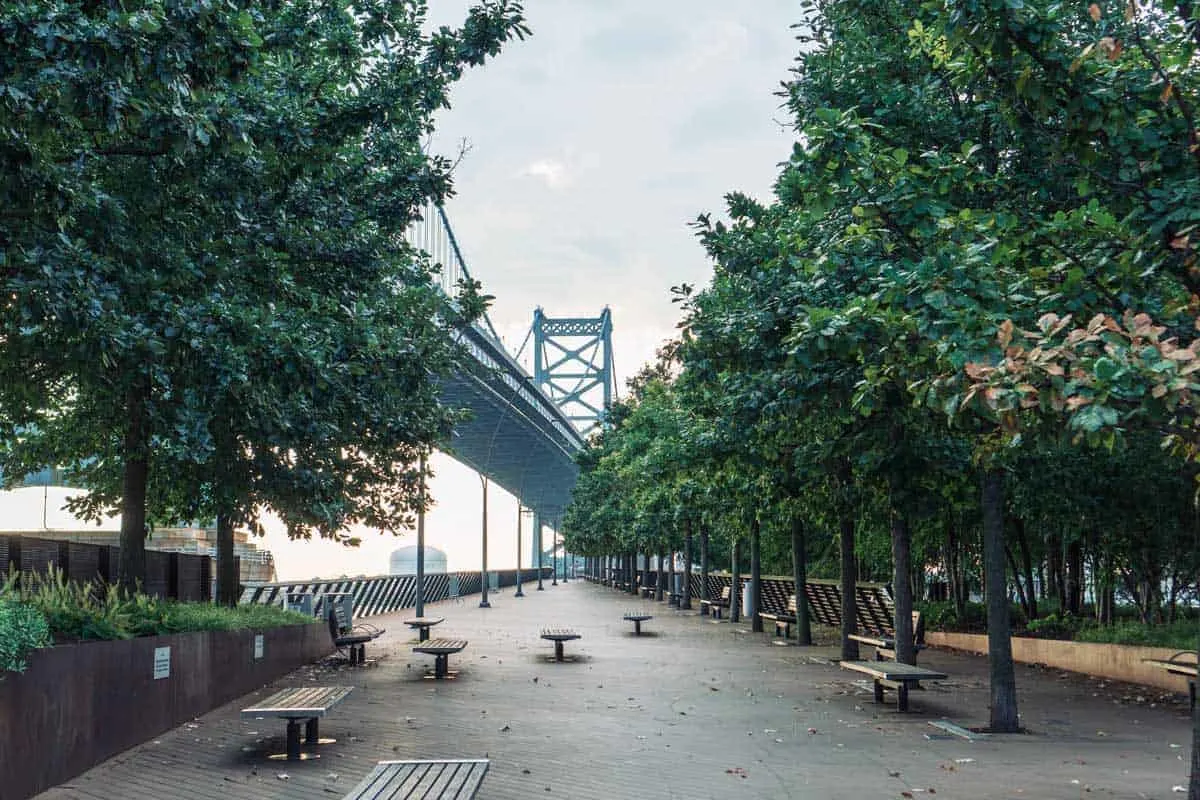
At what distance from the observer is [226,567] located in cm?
1812

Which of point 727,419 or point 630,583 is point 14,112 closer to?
point 727,419

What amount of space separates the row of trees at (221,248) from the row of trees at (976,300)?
384 cm

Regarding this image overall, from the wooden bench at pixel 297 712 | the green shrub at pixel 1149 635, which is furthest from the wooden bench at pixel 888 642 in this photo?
the wooden bench at pixel 297 712

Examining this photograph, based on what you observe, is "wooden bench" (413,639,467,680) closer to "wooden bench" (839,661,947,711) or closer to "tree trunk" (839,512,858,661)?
"wooden bench" (839,661,947,711)

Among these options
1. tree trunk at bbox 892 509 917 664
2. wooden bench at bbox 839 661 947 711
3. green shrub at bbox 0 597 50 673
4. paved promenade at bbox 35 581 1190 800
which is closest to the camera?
green shrub at bbox 0 597 50 673

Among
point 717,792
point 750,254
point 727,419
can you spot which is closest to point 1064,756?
point 717,792

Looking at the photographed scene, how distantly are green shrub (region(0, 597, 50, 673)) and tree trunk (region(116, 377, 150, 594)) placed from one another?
13.6 ft

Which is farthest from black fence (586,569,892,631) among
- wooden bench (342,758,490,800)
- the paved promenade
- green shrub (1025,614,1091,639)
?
wooden bench (342,758,490,800)

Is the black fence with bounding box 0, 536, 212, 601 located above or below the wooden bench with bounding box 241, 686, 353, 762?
above

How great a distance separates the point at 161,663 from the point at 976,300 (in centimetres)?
804

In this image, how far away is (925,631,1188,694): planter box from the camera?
556 inches

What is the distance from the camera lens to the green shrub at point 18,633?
7500 mm

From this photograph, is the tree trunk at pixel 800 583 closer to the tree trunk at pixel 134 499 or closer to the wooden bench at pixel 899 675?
the wooden bench at pixel 899 675

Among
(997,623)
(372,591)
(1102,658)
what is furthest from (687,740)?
(372,591)
